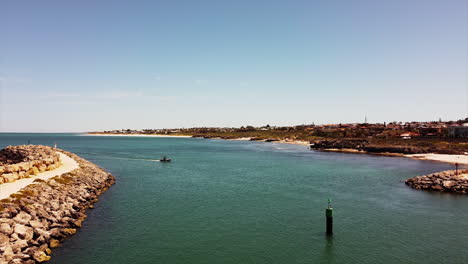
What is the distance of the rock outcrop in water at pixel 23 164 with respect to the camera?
36.3m

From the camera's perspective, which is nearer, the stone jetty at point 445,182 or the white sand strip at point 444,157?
the stone jetty at point 445,182

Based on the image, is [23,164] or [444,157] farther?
[444,157]

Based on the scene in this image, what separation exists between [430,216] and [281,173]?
106ft

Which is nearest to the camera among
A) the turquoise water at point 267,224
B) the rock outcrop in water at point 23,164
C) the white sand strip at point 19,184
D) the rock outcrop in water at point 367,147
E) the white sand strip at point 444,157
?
Answer: the turquoise water at point 267,224

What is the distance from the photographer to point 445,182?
46.3 metres

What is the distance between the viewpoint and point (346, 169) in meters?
69.1

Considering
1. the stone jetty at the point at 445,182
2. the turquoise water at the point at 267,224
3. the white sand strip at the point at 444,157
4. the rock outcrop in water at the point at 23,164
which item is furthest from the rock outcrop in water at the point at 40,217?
the white sand strip at the point at 444,157

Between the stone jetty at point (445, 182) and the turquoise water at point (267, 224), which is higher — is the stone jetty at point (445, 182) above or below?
above

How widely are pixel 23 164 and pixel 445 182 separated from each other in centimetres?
6020

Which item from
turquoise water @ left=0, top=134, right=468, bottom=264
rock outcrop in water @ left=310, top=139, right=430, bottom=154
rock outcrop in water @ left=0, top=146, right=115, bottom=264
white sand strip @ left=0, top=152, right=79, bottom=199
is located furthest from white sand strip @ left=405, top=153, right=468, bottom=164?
white sand strip @ left=0, top=152, right=79, bottom=199

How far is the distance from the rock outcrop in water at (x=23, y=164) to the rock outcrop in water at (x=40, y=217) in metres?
3.53

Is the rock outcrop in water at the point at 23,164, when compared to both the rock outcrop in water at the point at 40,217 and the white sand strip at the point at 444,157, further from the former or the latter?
the white sand strip at the point at 444,157

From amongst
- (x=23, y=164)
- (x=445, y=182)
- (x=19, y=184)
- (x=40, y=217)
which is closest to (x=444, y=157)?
(x=445, y=182)

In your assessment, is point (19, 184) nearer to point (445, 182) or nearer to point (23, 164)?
point (23, 164)
